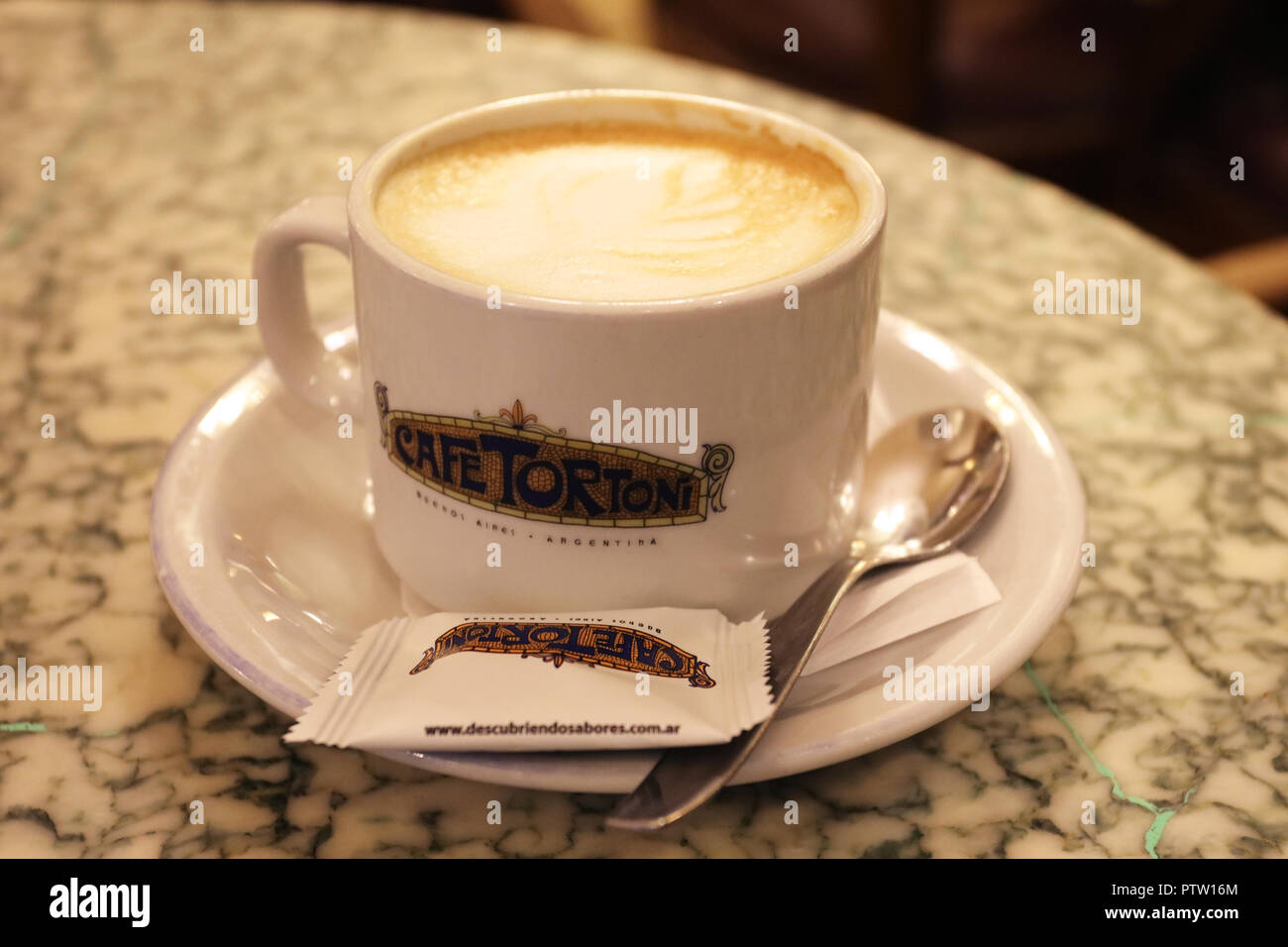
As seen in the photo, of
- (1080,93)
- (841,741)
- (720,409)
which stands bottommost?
(1080,93)

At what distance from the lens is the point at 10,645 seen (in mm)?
686

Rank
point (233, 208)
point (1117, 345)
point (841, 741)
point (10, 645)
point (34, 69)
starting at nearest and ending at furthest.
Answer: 1. point (841, 741)
2. point (10, 645)
3. point (1117, 345)
4. point (233, 208)
5. point (34, 69)

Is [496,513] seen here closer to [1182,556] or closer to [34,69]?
[1182,556]

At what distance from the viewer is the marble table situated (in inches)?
22.9

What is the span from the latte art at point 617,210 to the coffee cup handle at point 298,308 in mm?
38

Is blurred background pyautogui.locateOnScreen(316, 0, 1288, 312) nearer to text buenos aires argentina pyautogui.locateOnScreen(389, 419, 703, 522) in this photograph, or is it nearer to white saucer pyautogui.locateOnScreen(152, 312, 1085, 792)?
white saucer pyautogui.locateOnScreen(152, 312, 1085, 792)

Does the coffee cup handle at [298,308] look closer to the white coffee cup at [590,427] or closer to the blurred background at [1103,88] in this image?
the white coffee cup at [590,427]

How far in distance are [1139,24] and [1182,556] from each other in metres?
1.67

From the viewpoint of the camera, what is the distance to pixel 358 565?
71cm

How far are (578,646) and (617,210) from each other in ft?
0.88

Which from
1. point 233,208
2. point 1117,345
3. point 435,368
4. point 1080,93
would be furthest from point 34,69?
point 1080,93

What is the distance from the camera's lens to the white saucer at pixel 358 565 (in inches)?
21.2

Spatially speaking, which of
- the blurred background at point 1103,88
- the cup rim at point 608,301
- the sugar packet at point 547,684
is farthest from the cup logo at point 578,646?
the blurred background at point 1103,88

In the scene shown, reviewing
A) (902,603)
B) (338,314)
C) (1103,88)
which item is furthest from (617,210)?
(1103,88)
